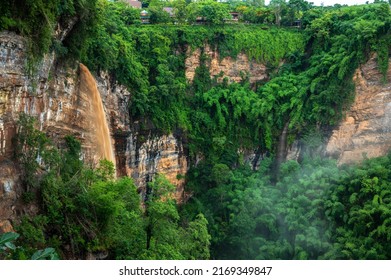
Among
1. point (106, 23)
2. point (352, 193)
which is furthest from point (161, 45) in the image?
point (352, 193)

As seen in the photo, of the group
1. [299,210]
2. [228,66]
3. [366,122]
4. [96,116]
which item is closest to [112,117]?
[96,116]

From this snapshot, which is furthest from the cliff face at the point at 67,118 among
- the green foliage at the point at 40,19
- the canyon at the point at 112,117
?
the green foliage at the point at 40,19

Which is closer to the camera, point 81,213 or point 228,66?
point 81,213

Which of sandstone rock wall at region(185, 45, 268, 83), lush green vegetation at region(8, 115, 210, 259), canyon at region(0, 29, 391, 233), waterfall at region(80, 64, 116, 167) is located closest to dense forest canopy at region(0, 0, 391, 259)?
lush green vegetation at region(8, 115, 210, 259)

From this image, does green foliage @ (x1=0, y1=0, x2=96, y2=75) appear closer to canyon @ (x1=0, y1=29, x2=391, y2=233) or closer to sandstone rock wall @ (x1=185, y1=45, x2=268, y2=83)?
canyon @ (x1=0, y1=29, x2=391, y2=233)

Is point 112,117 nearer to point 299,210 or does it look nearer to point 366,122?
point 299,210

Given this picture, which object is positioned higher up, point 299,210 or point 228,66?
point 228,66
